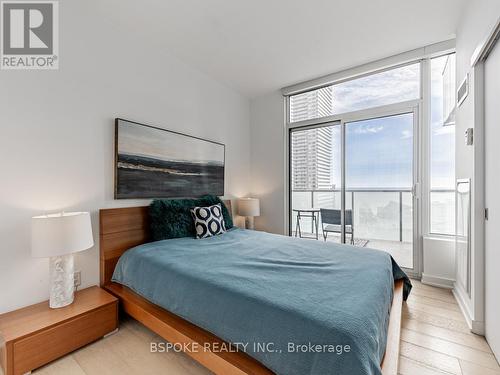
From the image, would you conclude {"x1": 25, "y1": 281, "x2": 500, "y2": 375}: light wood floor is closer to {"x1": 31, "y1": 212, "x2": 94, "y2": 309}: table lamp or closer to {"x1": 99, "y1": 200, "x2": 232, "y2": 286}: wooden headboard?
{"x1": 31, "y1": 212, "x2": 94, "y2": 309}: table lamp

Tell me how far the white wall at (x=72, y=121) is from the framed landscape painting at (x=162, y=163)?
4.0 inches

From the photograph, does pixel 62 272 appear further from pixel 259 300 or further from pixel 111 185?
pixel 259 300

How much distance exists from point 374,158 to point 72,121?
3482 mm

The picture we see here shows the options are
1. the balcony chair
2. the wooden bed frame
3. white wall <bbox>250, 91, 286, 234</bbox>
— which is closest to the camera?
the wooden bed frame

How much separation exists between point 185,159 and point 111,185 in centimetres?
92

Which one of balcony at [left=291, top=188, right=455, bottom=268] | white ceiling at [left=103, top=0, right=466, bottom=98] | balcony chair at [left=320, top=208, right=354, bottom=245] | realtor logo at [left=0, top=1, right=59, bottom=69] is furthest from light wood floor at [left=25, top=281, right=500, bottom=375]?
white ceiling at [left=103, top=0, right=466, bottom=98]

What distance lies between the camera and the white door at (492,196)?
1535 millimetres

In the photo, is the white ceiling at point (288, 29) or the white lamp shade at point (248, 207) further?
the white lamp shade at point (248, 207)

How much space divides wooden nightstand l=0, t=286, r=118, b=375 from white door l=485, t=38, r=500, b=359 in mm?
2735

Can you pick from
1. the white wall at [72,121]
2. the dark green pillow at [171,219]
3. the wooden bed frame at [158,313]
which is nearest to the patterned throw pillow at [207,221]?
the dark green pillow at [171,219]

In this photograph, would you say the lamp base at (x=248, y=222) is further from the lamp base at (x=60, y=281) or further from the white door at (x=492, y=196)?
the white door at (x=492, y=196)

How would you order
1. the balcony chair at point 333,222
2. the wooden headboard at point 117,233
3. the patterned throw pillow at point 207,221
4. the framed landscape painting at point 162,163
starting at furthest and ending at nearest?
the balcony chair at point 333,222 < the patterned throw pillow at point 207,221 < the framed landscape painting at point 162,163 < the wooden headboard at point 117,233

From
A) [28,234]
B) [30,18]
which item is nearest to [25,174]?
[28,234]

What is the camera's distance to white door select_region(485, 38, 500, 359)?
5.04ft
